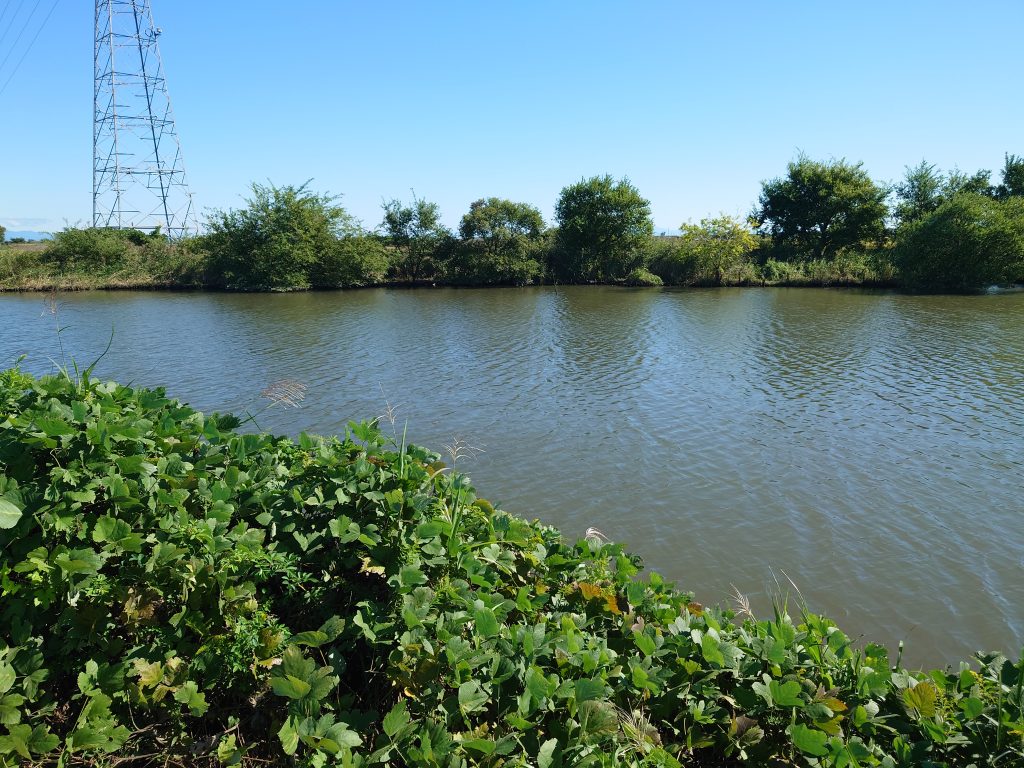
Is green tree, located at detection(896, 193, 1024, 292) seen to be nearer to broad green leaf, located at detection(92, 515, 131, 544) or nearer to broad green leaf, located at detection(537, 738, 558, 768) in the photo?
broad green leaf, located at detection(537, 738, 558, 768)

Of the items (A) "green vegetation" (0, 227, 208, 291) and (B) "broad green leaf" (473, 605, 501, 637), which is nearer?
(B) "broad green leaf" (473, 605, 501, 637)

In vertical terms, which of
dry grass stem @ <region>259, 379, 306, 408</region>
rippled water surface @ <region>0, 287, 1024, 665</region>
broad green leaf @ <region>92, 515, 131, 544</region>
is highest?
dry grass stem @ <region>259, 379, 306, 408</region>

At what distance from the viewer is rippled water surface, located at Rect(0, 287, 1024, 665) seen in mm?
6160

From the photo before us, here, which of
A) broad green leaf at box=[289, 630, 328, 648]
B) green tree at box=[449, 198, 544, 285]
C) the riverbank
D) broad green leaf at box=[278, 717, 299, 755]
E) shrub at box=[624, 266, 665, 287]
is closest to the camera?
broad green leaf at box=[278, 717, 299, 755]

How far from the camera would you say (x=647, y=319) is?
81.3 feet

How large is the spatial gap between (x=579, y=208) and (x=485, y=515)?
42021 mm

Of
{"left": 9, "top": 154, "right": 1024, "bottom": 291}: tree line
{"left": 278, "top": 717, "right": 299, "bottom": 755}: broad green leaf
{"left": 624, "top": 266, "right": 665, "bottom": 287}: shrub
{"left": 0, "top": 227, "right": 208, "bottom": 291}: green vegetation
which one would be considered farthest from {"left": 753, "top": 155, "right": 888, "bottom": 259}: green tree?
{"left": 278, "top": 717, "right": 299, "bottom": 755}: broad green leaf

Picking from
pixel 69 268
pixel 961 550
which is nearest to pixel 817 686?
pixel 961 550

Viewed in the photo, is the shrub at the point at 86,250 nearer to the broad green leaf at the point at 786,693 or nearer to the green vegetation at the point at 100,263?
the green vegetation at the point at 100,263

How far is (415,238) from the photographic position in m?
44.0

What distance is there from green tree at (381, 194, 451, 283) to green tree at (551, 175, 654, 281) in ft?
31.0

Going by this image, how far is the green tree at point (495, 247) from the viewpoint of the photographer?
4228 cm

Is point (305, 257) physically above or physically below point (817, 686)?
above

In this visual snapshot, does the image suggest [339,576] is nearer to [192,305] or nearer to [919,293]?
[192,305]
